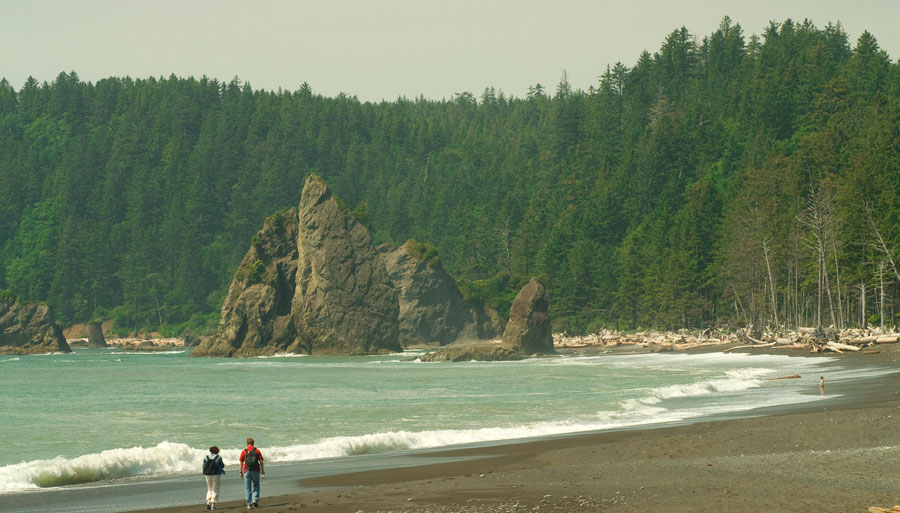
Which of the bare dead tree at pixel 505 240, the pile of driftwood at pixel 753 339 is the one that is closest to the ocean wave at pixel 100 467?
the pile of driftwood at pixel 753 339

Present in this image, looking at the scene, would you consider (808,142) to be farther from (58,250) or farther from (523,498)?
(58,250)

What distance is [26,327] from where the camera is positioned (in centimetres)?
11519

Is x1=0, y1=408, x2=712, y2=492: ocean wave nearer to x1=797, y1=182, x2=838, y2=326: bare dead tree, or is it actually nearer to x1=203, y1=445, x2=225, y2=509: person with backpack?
x1=203, y1=445, x2=225, y2=509: person with backpack

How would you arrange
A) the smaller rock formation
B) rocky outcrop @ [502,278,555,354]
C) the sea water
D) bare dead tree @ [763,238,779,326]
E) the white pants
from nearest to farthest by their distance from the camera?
the white pants
the sea water
bare dead tree @ [763,238,779,326]
rocky outcrop @ [502,278,555,354]
the smaller rock formation

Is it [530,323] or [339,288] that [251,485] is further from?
[339,288]

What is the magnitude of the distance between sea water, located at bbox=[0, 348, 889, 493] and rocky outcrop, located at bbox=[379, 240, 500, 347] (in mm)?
62107

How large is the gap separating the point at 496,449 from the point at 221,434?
30.8ft

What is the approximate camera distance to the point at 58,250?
18225 cm

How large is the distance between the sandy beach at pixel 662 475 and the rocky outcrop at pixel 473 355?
52.0 m

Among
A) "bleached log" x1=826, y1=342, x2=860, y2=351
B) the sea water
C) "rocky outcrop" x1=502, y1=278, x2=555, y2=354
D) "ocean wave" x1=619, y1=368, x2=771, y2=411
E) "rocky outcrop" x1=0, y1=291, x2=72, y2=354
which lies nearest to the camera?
the sea water

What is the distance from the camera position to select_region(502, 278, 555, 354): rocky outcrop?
83.4 metres

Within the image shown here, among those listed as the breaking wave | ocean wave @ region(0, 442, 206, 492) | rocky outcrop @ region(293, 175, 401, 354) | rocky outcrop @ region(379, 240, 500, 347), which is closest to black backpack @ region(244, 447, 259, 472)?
the breaking wave

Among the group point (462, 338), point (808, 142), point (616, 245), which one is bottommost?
point (462, 338)

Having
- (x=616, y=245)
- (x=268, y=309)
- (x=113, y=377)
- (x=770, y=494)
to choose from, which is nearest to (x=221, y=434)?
(x=770, y=494)
